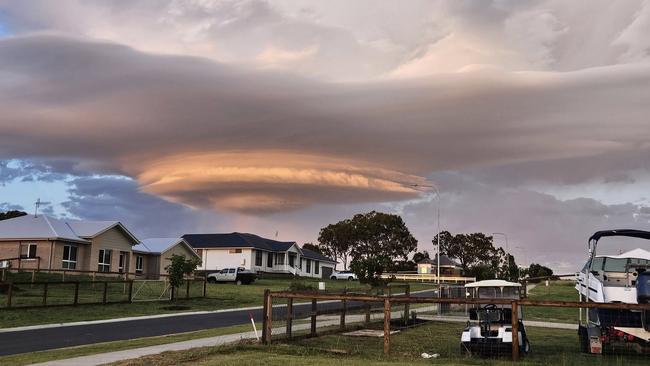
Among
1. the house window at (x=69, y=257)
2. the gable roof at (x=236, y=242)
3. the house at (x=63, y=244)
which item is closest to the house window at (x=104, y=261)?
the house at (x=63, y=244)

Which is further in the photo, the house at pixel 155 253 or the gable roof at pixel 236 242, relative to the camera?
the gable roof at pixel 236 242

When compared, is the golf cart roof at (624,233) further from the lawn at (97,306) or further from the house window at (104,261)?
the house window at (104,261)

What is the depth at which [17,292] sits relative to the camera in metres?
34.7

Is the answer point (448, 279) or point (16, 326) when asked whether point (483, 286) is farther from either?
point (448, 279)

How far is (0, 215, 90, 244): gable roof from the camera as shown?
49.8m

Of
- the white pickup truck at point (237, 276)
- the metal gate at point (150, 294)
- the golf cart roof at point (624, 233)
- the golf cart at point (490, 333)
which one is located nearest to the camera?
the golf cart at point (490, 333)

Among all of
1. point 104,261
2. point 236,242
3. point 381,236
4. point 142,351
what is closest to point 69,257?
point 104,261

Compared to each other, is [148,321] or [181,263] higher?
[181,263]

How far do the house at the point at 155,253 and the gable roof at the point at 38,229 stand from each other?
30.7 feet

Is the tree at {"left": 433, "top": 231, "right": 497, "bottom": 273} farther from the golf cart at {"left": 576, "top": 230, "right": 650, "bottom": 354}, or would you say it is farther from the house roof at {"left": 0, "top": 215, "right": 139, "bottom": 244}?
the golf cart at {"left": 576, "top": 230, "right": 650, "bottom": 354}

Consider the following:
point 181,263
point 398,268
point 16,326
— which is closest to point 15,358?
point 16,326

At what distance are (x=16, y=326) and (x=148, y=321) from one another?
15.2ft

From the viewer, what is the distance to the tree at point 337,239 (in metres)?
119

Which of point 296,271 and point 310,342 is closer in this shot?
point 310,342
